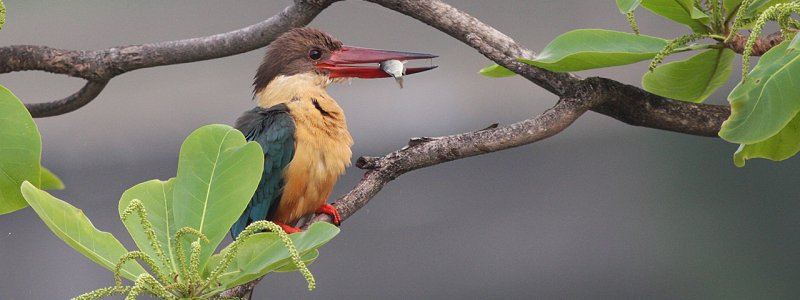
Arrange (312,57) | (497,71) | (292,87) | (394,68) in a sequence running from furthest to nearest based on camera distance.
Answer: (312,57), (292,87), (394,68), (497,71)

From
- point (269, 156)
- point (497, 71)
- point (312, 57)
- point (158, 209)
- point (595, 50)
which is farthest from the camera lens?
point (312, 57)

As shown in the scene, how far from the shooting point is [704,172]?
309 centimetres

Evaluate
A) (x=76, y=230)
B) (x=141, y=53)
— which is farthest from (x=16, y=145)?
(x=141, y=53)

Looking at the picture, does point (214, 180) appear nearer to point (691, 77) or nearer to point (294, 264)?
point (294, 264)

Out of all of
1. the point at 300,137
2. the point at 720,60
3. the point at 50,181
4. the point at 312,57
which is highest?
the point at 720,60

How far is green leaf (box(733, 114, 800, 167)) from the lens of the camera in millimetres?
1141

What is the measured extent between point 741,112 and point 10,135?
0.72 m

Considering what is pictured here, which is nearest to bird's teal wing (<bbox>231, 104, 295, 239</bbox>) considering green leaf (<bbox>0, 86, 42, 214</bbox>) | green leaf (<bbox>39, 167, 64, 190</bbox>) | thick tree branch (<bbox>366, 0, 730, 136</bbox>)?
green leaf (<bbox>39, 167, 64, 190</bbox>)

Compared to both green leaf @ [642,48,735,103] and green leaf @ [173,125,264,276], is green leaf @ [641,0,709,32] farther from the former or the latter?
green leaf @ [173,125,264,276]

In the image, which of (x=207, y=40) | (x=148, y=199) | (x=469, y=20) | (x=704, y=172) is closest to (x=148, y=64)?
(x=207, y=40)

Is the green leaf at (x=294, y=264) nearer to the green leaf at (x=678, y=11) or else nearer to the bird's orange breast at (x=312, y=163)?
the green leaf at (x=678, y=11)

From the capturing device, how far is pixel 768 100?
985mm

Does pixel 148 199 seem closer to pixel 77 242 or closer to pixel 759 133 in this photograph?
pixel 77 242

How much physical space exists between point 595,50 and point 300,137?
2.61ft
